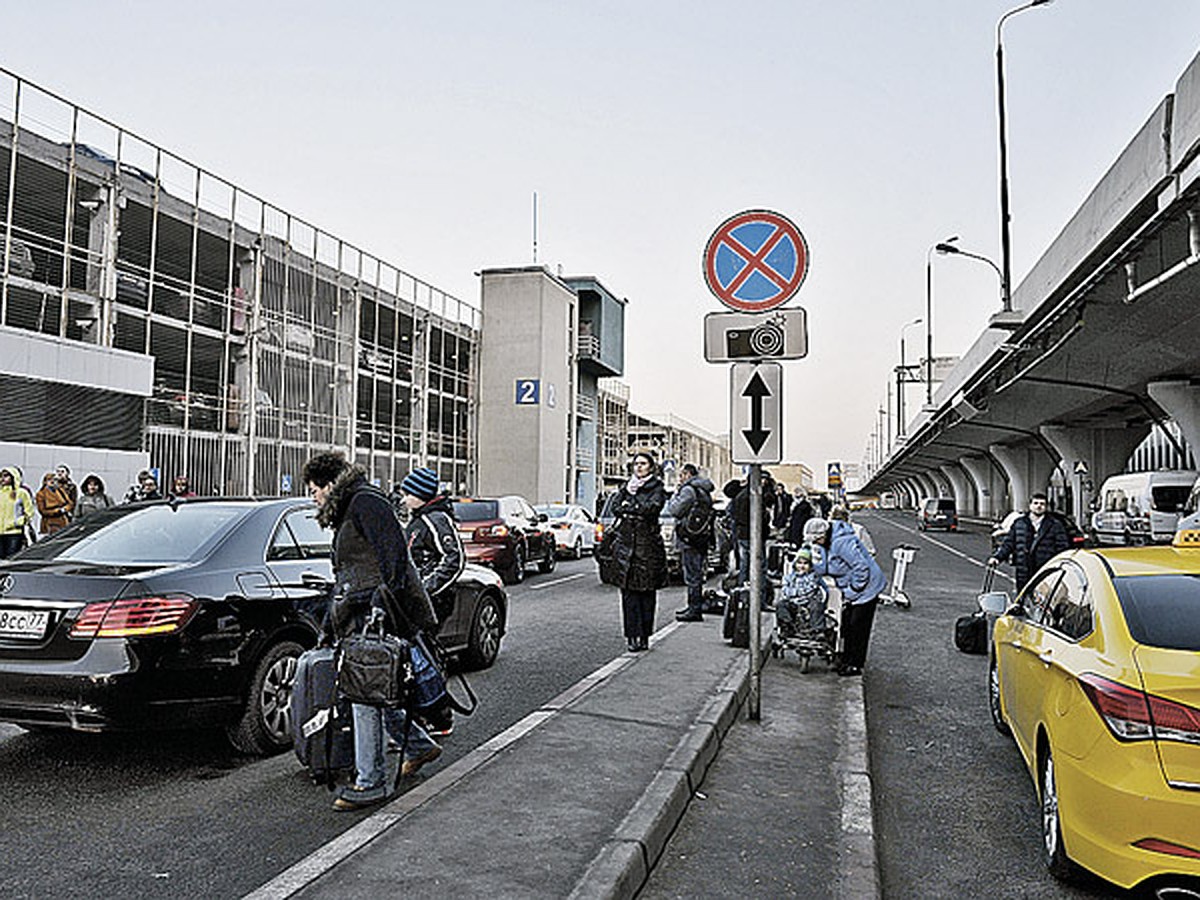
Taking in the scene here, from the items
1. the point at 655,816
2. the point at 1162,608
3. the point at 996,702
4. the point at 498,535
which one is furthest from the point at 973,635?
the point at 498,535

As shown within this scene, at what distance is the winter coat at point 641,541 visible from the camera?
9.14 metres

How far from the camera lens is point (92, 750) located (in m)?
6.22

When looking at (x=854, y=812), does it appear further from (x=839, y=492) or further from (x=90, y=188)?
(x=839, y=492)

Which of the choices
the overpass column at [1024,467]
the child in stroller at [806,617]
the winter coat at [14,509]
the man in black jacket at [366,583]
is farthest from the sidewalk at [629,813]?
the overpass column at [1024,467]

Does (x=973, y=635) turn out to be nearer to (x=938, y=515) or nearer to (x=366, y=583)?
(x=366, y=583)

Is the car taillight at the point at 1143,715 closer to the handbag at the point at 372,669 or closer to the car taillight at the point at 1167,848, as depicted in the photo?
the car taillight at the point at 1167,848

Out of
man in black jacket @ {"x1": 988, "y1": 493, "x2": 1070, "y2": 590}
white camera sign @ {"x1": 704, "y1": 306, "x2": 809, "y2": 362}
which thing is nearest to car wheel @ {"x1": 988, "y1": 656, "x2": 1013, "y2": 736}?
white camera sign @ {"x1": 704, "y1": 306, "x2": 809, "y2": 362}

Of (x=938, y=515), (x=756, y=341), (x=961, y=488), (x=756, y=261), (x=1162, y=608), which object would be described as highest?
(x=961, y=488)

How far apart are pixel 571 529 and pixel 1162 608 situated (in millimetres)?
21494

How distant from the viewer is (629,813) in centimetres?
480

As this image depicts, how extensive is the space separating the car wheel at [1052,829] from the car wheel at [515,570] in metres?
13.4

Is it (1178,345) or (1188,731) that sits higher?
(1178,345)

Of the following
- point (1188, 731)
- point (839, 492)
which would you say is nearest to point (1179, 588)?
point (1188, 731)

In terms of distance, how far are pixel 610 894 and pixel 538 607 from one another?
35.2 feet
